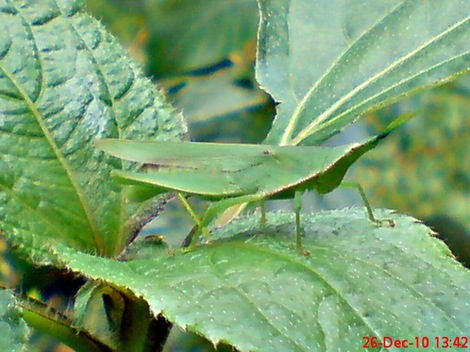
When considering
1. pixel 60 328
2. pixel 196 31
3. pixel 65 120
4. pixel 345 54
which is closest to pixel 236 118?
pixel 196 31

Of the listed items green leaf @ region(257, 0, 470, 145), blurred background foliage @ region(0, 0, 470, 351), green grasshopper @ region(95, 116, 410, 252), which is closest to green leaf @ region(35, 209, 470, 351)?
green grasshopper @ region(95, 116, 410, 252)

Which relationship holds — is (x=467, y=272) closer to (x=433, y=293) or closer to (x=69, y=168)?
(x=433, y=293)

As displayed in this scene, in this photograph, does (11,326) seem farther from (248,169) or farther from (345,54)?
(345,54)

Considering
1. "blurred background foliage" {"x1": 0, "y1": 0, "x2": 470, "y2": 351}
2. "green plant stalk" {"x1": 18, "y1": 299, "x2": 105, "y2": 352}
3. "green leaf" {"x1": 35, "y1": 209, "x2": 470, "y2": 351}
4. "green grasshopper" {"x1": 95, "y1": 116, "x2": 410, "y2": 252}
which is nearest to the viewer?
"green leaf" {"x1": 35, "y1": 209, "x2": 470, "y2": 351}

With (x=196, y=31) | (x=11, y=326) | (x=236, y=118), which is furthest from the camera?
(x=236, y=118)

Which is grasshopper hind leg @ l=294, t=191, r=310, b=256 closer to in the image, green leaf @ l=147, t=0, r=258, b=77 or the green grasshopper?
the green grasshopper

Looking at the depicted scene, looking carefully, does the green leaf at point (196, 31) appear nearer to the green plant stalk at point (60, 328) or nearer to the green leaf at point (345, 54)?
the green leaf at point (345, 54)

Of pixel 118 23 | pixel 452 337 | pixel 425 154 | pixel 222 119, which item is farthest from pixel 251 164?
pixel 425 154
